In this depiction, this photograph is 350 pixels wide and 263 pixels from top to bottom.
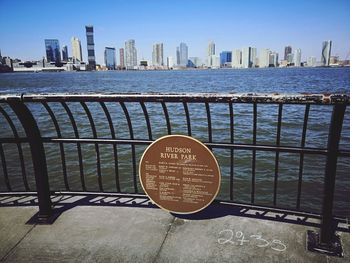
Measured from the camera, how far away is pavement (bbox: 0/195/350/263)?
9.24ft

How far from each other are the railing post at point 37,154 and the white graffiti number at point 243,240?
197 centimetres

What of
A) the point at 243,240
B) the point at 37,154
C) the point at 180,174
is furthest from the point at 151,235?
the point at 37,154

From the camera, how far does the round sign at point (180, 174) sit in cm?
322

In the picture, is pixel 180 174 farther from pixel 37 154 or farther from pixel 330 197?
pixel 37 154

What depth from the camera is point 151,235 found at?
3.16 metres

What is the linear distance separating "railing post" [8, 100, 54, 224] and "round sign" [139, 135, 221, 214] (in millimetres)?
1139

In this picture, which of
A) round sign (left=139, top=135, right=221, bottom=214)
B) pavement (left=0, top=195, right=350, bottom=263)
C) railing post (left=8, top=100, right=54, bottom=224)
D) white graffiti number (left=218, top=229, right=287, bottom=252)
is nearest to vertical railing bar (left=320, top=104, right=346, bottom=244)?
pavement (left=0, top=195, right=350, bottom=263)

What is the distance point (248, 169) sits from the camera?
1048 centimetres

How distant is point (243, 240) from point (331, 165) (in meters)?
1.10

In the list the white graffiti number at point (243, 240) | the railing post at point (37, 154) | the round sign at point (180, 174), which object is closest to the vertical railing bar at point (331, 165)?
the white graffiti number at point (243, 240)

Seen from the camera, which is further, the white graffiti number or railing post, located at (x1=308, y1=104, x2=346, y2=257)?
the white graffiti number

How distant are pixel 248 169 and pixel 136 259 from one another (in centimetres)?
823

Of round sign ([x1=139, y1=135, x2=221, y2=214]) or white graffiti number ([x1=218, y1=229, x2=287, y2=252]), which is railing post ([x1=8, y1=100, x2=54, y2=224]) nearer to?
round sign ([x1=139, y1=135, x2=221, y2=214])

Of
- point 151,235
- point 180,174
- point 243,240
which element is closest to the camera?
point 243,240
